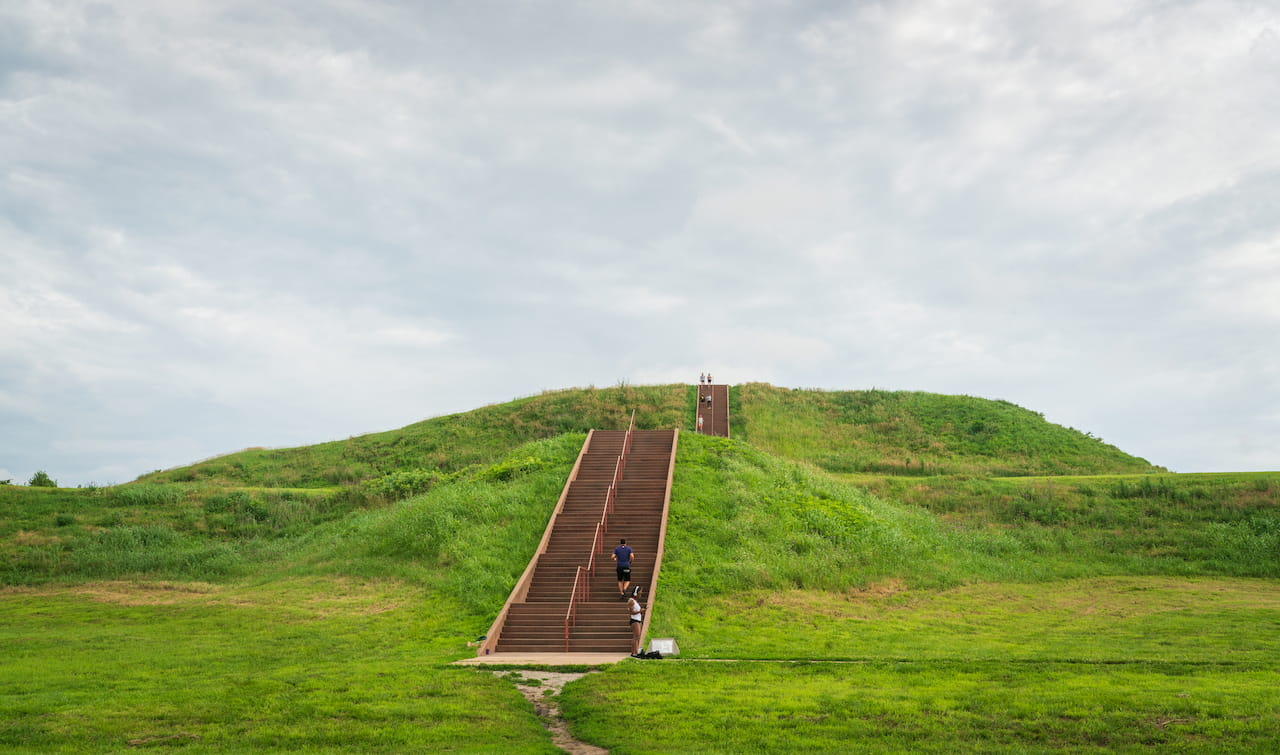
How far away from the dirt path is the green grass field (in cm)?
30

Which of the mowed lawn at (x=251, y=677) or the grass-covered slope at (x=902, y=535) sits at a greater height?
the grass-covered slope at (x=902, y=535)

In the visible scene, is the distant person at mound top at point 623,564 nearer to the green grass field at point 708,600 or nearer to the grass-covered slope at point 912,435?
the green grass field at point 708,600

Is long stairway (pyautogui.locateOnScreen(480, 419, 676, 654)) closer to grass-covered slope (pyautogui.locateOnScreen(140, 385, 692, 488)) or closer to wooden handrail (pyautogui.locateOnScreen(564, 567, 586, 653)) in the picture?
wooden handrail (pyautogui.locateOnScreen(564, 567, 586, 653))

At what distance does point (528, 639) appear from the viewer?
758 inches

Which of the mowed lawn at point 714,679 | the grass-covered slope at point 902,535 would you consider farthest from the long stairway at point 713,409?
the mowed lawn at point 714,679

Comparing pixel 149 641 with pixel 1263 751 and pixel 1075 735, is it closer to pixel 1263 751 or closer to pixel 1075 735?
pixel 1075 735

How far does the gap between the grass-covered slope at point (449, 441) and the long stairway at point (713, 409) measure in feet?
3.21

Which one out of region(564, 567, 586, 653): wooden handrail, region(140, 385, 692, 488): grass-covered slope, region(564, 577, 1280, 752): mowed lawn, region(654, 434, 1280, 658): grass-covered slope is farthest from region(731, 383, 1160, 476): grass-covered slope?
region(564, 567, 586, 653): wooden handrail

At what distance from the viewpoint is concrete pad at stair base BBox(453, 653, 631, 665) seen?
54.5 feet

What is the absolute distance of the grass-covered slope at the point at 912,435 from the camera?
40.8m

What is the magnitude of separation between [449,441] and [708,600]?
87.0ft

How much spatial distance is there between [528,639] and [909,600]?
1107 centimetres

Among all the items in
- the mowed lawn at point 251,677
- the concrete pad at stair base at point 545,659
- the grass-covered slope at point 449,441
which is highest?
the grass-covered slope at point 449,441

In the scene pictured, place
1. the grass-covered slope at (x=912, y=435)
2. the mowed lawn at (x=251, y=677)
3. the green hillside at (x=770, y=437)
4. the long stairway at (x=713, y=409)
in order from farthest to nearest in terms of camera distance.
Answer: the long stairway at (x=713, y=409) → the green hillside at (x=770, y=437) → the grass-covered slope at (x=912, y=435) → the mowed lawn at (x=251, y=677)
